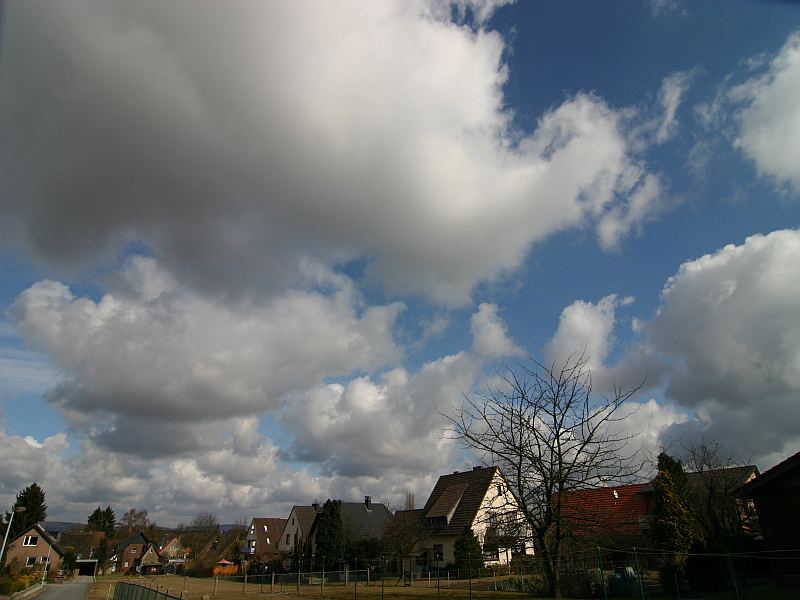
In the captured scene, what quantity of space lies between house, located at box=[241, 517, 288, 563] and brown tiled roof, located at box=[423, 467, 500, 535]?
36579mm

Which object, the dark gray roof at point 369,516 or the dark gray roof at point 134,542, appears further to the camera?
the dark gray roof at point 134,542

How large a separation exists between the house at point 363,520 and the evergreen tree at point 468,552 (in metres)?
16.5

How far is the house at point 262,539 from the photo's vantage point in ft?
257

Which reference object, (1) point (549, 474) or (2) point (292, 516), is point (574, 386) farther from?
(2) point (292, 516)

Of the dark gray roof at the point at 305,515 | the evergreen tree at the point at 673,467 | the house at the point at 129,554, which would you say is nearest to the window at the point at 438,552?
the evergreen tree at the point at 673,467

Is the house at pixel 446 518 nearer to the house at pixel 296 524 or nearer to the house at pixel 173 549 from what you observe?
the house at pixel 296 524

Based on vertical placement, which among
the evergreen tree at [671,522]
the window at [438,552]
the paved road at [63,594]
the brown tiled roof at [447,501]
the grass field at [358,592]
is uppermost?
the brown tiled roof at [447,501]

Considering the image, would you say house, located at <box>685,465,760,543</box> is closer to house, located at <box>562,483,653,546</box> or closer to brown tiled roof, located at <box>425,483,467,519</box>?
house, located at <box>562,483,653,546</box>

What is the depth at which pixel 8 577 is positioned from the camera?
4384cm

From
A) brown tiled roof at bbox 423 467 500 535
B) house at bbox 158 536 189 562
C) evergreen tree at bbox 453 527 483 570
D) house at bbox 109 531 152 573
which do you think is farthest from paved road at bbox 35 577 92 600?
house at bbox 158 536 189 562

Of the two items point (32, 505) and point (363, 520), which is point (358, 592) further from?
point (32, 505)

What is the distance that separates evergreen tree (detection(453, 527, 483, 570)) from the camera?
39.7 metres

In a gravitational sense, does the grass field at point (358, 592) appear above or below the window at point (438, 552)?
below

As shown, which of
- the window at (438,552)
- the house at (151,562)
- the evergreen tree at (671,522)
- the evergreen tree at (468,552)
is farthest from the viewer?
the house at (151,562)
